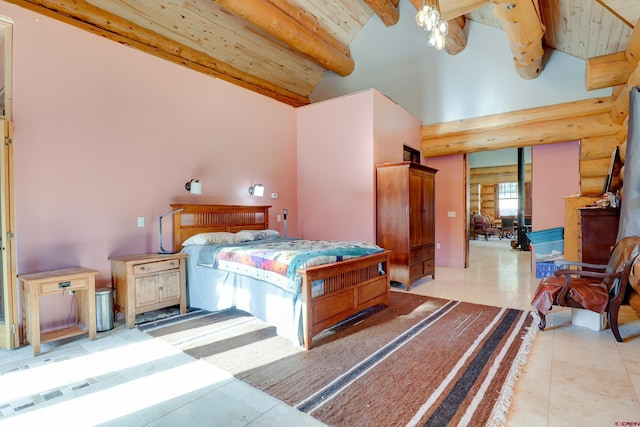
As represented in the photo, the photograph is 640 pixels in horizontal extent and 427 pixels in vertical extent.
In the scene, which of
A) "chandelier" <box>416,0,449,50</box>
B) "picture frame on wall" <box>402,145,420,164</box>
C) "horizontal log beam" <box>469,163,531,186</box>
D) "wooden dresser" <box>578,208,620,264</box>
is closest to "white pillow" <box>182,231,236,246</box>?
"chandelier" <box>416,0,449,50</box>

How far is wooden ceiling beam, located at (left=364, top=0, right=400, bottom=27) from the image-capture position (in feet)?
18.8

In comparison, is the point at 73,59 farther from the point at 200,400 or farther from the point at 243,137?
the point at 200,400

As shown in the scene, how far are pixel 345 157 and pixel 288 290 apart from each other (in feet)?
10.4

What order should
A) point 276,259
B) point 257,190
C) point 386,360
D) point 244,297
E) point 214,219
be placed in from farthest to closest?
point 257,190 → point 214,219 → point 244,297 → point 276,259 → point 386,360

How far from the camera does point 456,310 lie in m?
3.78

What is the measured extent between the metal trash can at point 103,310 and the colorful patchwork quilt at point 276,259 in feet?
3.10

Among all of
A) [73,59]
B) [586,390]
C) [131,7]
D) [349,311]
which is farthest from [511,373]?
[131,7]

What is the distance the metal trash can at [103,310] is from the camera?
3199 mm

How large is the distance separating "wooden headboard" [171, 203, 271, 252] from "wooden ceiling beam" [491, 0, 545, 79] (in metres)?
3.87

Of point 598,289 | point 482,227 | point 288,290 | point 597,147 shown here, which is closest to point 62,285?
point 288,290

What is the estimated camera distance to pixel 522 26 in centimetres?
360

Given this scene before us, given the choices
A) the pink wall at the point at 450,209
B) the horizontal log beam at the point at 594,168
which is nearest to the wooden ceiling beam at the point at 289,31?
the pink wall at the point at 450,209

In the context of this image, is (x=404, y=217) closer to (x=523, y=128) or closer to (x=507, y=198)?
(x=523, y=128)

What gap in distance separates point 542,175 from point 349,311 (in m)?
5.05
